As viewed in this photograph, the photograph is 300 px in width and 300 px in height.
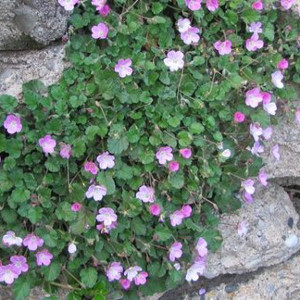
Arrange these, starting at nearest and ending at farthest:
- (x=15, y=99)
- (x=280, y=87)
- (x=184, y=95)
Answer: (x=15, y=99)
(x=184, y=95)
(x=280, y=87)

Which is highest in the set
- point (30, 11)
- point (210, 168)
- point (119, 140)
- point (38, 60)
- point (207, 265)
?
point (30, 11)

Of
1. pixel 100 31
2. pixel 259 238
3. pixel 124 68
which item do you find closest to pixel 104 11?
pixel 100 31

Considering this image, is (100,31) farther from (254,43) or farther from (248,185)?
(248,185)

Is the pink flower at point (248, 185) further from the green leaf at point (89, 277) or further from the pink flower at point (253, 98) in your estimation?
the green leaf at point (89, 277)

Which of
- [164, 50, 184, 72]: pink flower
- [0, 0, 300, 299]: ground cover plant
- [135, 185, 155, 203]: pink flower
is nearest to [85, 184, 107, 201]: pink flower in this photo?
[0, 0, 300, 299]: ground cover plant

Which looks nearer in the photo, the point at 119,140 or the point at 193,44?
the point at 119,140

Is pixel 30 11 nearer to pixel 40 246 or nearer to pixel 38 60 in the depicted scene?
pixel 38 60

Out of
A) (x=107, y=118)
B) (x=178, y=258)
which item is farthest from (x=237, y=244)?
(x=107, y=118)
